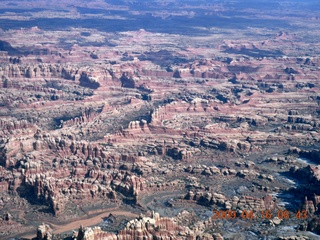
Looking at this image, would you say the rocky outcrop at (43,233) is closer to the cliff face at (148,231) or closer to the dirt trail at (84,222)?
the dirt trail at (84,222)

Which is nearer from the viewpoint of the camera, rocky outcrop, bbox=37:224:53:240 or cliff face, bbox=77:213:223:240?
cliff face, bbox=77:213:223:240

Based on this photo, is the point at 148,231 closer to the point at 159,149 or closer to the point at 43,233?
the point at 43,233

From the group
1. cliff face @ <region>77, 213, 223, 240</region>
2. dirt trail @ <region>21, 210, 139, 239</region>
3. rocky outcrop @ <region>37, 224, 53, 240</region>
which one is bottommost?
dirt trail @ <region>21, 210, 139, 239</region>

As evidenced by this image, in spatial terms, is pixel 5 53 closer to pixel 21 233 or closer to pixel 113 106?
pixel 113 106
